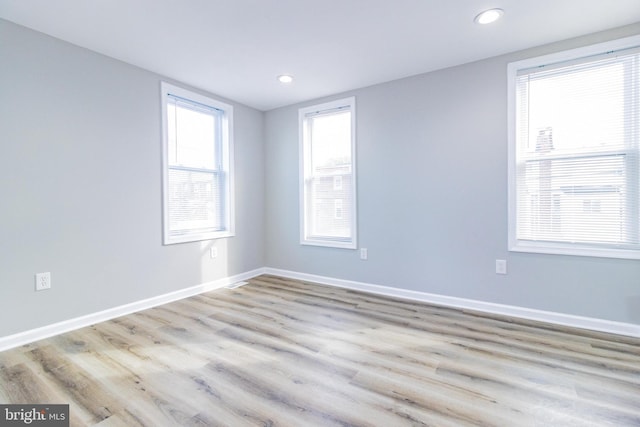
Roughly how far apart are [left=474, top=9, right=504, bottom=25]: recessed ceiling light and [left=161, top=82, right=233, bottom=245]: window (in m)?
2.90

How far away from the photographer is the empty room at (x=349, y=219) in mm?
1734

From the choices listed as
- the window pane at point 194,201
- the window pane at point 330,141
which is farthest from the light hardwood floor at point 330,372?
the window pane at point 330,141

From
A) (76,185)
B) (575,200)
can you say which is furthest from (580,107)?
(76,185)

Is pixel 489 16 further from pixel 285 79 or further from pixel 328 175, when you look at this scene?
pixel 328 175

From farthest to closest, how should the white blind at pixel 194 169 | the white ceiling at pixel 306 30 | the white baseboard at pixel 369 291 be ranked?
the white blind at pixel 194 169 → the white baseboard at pixel 369 291 → the white ceiling at pixel 306 30

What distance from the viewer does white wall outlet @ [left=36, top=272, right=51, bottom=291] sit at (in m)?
2.36

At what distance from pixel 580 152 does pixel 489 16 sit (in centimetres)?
136

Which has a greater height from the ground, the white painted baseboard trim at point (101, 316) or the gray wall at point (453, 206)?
the gray wall at point (453, 206)

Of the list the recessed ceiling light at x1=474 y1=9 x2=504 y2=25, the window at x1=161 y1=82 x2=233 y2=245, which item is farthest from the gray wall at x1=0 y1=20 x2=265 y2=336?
the recessed ceiling light at x1=474 y1=9 x2=504 y2=25

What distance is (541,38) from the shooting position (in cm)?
250

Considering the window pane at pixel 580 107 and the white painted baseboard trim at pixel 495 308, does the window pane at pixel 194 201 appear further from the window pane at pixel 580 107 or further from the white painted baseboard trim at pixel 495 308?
the window pane at pixel 580 107

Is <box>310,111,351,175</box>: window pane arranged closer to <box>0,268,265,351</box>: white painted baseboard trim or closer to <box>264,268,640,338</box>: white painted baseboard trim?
<box>264,268,640,338</box>: white painted baseboard trim

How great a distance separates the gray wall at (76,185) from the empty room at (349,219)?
0.02 meters

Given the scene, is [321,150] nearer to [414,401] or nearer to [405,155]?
[405,155]
